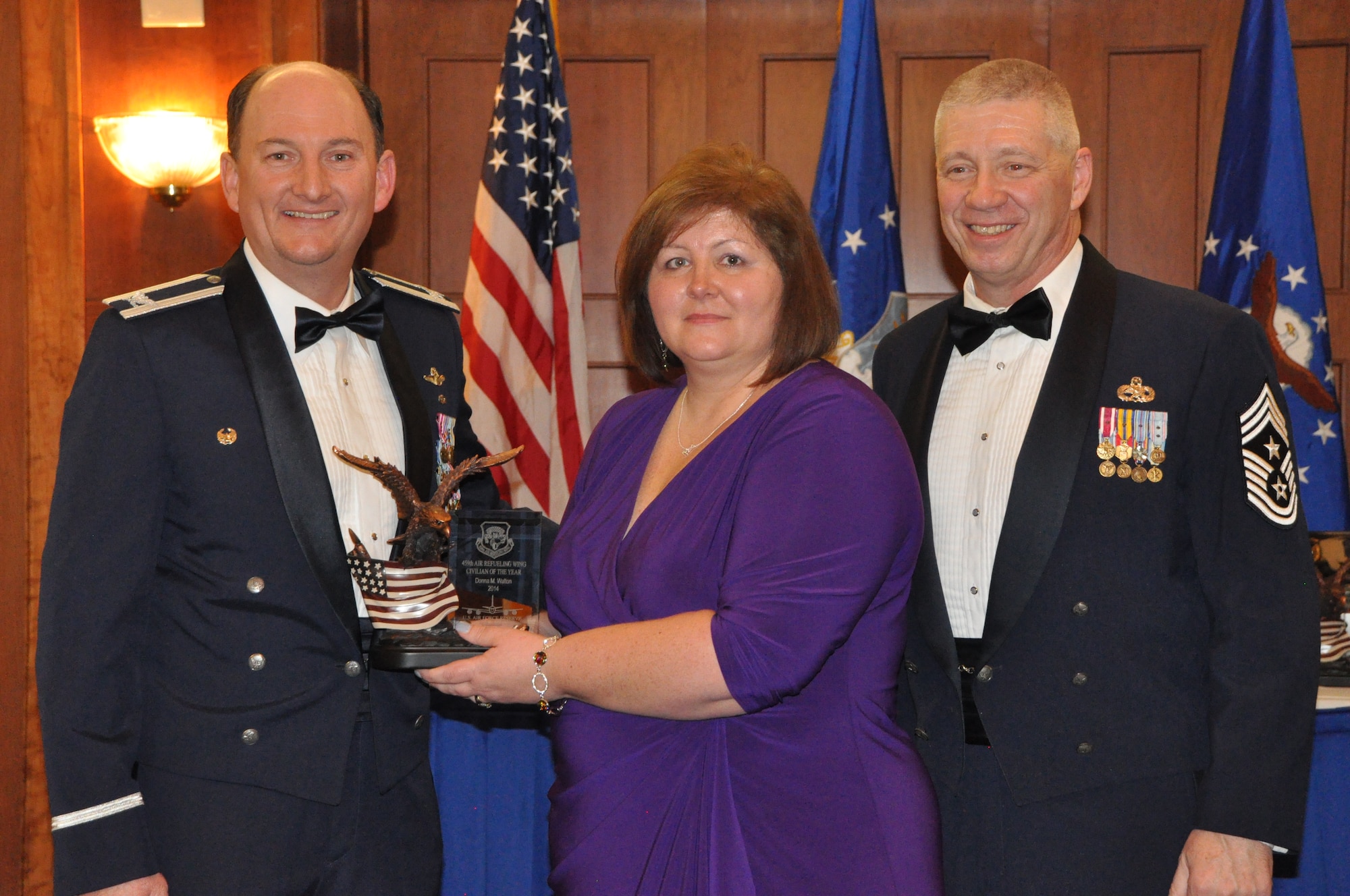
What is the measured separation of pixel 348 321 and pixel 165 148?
83.6 inches

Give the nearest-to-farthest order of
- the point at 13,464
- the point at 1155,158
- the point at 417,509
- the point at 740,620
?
the point at 740,620 → the point at 417,509 → the point at 13,464 → the point at 1155,158

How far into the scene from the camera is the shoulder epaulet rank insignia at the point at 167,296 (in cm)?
204

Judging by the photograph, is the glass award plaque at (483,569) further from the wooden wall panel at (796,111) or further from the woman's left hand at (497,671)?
the wooden wall panel at (796,111)

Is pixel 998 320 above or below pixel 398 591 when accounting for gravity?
above

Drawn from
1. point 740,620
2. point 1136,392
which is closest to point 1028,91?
point 1136,392

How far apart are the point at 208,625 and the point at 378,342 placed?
64 cm

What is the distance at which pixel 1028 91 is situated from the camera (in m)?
2.21

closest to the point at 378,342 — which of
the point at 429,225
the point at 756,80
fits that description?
the point at 429,225

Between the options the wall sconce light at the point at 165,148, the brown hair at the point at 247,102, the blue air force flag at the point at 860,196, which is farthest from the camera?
the blue air force flag at the point at 860,196

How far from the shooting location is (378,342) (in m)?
2.31

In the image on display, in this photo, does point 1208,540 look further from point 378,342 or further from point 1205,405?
point 378,342

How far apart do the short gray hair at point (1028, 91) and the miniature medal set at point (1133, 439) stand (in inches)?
20.5

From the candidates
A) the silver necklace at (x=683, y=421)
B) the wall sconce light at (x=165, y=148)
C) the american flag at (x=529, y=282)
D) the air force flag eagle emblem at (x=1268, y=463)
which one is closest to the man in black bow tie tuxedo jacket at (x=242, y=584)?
the silver necklace at (x=683, y=421)

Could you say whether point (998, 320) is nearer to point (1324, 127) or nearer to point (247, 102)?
point (247, 102)
